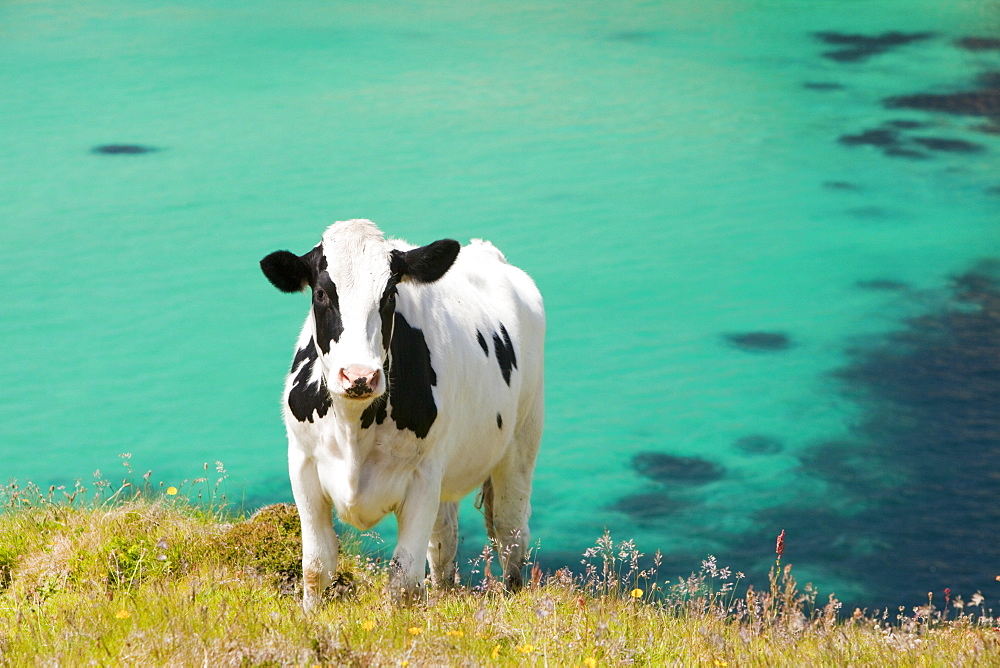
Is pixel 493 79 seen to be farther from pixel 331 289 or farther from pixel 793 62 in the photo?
pixel 331 289

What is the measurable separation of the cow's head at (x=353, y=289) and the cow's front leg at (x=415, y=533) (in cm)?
58

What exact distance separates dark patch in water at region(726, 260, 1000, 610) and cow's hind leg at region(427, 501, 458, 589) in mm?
4568

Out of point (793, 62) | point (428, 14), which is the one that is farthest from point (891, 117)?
point (428, 14)

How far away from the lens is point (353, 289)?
14.0 ft

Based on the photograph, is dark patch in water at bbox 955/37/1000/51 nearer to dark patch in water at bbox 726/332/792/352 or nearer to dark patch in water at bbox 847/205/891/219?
dark patch in water at bbox 847/205/891/219

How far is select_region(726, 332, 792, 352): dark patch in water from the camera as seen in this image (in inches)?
567

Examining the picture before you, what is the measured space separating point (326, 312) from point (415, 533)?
0.99m

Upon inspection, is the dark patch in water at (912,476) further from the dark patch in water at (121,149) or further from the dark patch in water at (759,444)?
the dark patch in water at (121,149)

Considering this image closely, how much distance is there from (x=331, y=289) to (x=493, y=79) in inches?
748

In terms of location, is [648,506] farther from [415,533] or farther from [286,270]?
[286,270]

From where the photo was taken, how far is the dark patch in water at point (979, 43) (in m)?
26.1

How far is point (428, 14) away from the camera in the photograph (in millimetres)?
26828

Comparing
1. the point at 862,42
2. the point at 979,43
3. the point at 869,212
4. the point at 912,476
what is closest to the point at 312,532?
the point at 912,476

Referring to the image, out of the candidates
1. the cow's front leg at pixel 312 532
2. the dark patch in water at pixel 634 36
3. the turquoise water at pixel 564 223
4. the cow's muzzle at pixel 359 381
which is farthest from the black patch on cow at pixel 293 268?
the dark patch in water at pixel 634 36
